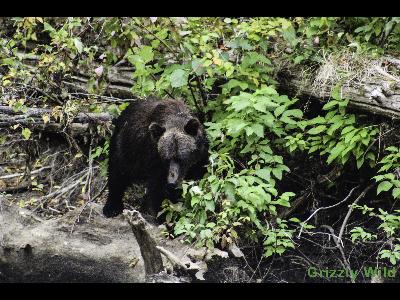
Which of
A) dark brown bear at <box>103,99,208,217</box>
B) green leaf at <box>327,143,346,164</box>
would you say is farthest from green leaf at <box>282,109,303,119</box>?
dark brown bear at <box>103,99,208,217</box>

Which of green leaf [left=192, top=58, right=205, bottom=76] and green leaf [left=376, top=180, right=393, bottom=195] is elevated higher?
green leaf [left=192, top=58, right=205, bottom=76]

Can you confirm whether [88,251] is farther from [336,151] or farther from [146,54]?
[336,151]

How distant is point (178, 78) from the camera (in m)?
6.82

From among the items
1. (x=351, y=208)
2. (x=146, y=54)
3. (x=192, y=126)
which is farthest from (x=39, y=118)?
(x=351, y=208)

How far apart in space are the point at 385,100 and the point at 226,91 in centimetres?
176

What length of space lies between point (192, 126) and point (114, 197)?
1.45 meters

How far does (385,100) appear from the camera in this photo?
6203mm

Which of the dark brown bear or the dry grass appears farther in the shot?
the dark brown bear

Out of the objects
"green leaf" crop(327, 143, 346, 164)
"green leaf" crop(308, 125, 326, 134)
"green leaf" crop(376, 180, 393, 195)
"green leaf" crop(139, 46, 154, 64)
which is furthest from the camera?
"green leaf" crop(139, 46, 154, 64)

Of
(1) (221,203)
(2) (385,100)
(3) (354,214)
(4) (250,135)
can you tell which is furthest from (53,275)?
(2) (385,100)

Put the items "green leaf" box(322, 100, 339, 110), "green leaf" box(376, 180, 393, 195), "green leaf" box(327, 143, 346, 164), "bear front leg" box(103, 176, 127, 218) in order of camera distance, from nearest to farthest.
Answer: "green leaf" box(376, 180, 393, 195), "green leaf" box(327, 143, 346, 164), "green leaf" box(322, 100, 339, 110), "bear front leg" box(103, 176, 127, 218)

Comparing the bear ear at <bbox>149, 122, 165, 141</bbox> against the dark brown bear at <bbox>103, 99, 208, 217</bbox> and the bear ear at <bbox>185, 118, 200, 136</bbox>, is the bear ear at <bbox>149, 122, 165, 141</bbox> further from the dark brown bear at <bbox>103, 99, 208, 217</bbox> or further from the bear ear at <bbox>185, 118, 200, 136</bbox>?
the bear ear at <bbox>185, 118, 200, 136</bbox>

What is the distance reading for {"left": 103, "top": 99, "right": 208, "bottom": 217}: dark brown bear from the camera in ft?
21.7

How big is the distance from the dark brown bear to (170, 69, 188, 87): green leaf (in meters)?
0.21
